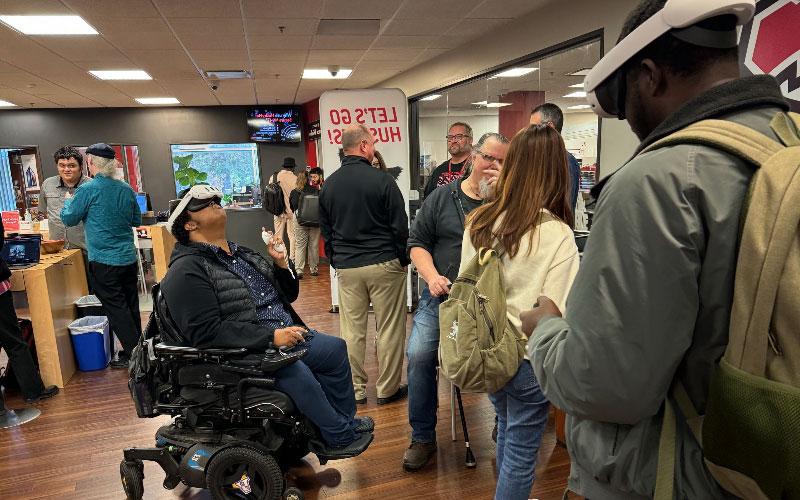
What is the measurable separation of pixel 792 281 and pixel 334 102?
4.42 meters

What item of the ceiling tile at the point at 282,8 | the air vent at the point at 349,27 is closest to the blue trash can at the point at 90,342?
the ceiling tile at the point at 282,8

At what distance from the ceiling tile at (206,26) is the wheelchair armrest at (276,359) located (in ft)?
10.7

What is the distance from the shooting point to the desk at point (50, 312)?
11.2 ft

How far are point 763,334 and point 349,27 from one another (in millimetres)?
4571

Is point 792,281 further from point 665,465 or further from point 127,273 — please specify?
point 127,273

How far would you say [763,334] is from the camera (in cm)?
62

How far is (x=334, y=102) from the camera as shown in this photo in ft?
15.2

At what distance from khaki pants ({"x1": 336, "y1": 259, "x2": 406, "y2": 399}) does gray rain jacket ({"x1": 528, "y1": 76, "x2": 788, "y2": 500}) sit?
7.55 ft

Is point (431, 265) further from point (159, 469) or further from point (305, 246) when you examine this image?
point (305, 246)

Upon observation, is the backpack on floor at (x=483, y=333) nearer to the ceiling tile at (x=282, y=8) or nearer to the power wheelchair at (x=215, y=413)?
the power wheelchair at (x=215, y=413)

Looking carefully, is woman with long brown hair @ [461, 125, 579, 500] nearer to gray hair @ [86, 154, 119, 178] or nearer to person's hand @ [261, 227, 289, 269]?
person's hand @ [261, 227, 289, 269]

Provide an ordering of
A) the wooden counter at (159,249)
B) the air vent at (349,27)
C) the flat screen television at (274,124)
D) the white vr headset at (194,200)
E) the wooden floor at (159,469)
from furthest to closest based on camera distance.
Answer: the flat screen television at (274,124) < the wooden counter at (159,249) < the air vent at (349,27) < the wooden floor at (159,469) < the white vr headset at (194,200)

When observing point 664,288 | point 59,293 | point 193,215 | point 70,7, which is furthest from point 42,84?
point 664,288

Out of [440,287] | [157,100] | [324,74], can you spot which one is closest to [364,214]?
[440,287]
